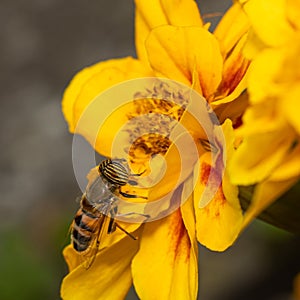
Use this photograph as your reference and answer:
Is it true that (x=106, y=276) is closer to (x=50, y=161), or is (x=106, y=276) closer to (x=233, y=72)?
(x=233, y=72)

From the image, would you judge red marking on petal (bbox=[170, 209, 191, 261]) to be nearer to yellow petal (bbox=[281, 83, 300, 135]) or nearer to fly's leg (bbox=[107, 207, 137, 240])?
fly's leg (bbox=[107, 207, 137, 240])

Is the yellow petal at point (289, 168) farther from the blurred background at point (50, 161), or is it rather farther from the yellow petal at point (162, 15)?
the blurred background at point (50, 161)

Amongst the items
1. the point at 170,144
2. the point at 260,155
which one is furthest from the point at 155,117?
the point at 260,155

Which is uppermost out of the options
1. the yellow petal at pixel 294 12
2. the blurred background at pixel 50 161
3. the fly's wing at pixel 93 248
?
the yellow petal at pixel 294 12

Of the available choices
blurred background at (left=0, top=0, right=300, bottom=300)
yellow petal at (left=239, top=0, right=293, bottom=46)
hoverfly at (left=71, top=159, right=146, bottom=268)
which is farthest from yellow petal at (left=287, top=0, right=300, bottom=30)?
blurred background at (left=0, top=0, right=300, bottom=300)

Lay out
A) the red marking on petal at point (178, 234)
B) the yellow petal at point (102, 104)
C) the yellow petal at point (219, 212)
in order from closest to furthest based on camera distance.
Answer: the yellow petal at point (219, 212)
the red marking on petal at point (178, 234)
the yellow petal at point (102, 104)

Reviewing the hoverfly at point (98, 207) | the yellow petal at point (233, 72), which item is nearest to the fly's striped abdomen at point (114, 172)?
the hoverfly at point (98, 207)
